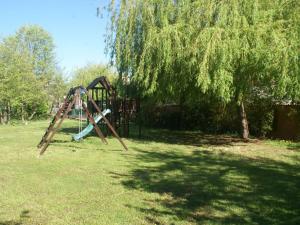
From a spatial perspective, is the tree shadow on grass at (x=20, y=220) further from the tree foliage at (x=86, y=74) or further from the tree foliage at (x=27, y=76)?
the tree foliage at (x=86, y=74)

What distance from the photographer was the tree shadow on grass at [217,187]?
17.2ft

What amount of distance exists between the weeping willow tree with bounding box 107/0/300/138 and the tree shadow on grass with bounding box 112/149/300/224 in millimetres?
2411

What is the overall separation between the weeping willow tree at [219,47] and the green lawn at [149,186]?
2189mm

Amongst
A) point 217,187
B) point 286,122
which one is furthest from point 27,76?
point 217,187

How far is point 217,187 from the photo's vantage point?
6902 mm

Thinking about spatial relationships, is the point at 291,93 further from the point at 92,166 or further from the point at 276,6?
the point at 92,166

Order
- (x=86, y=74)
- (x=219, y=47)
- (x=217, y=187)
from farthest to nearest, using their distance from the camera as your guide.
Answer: (x=86, y=74), (x=219, y=47), (x=217, y=187)

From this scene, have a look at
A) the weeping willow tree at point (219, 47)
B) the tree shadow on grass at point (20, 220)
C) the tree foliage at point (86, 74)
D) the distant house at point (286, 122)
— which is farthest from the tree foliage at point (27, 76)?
the tree shadow on grass at point (20, 220)

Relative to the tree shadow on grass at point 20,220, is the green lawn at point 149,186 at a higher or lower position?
higher

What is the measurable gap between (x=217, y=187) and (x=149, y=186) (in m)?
1.23

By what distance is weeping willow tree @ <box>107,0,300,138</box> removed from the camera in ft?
34.2

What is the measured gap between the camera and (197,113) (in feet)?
62.7

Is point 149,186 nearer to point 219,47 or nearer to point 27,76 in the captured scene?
point 219,47

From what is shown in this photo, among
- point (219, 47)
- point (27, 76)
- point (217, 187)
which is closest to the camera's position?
point (217, 187)
